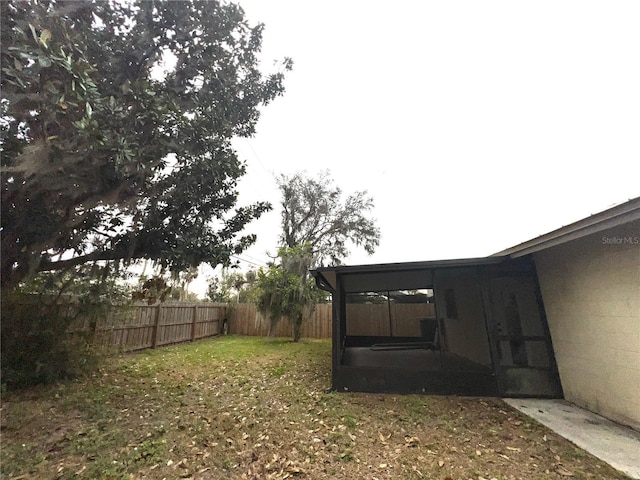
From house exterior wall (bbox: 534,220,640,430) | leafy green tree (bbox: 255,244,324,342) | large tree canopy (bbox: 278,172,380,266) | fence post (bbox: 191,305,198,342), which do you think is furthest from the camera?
large tree canopy (bbox: 278,172,380,266)

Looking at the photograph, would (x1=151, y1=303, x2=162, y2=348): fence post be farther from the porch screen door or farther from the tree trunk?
the porch screen door

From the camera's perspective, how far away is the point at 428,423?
3.21 m

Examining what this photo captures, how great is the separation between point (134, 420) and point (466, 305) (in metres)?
6.44

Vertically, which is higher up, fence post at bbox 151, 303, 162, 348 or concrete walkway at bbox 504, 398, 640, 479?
fence post at bbox 151, 303, 162, 348

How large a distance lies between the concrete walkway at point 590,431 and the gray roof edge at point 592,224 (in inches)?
79.5

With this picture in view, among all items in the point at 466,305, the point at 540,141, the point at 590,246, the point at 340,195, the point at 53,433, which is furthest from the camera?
the point at 340,195

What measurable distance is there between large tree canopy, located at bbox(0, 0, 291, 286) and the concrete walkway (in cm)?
467

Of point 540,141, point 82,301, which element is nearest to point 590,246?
point 540,141

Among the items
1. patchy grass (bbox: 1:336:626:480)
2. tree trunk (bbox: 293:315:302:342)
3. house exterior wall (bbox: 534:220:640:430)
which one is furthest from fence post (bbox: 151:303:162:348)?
house exterior wall (bbox: 534:220:640:430)

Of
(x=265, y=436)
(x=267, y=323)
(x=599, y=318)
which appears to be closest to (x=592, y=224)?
(x=599, y=318)

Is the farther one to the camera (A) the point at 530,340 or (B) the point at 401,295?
(B) the point at 401,295

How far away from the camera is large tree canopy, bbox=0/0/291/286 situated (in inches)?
105

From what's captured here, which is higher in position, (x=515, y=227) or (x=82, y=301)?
(x=515, y=227)

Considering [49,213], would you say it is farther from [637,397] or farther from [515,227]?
[515,227]
